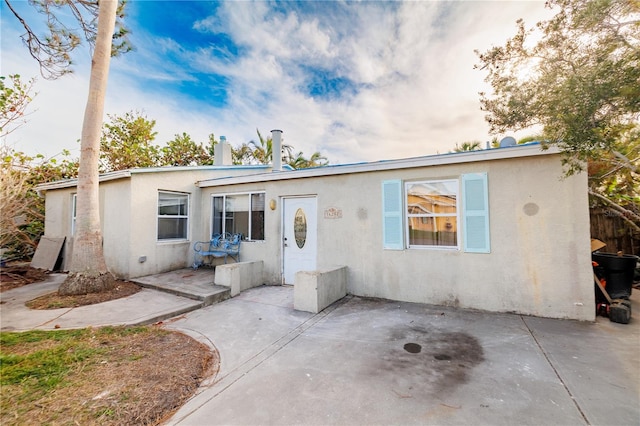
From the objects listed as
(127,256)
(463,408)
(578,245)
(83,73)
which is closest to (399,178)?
(578,245)

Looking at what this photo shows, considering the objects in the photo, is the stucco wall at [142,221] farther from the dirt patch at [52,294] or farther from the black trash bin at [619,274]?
the black trash bin at [619,274]

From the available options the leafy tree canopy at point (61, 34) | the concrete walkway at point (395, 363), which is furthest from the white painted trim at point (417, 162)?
the leafy tree canopy at point (61, 34)

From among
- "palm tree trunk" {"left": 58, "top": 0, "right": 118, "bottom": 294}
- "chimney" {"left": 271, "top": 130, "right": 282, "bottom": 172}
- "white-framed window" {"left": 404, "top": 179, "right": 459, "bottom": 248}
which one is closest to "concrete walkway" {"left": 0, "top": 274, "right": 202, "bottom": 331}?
"palm tree trunk" {"left": 58, "top": 0, "right": 118, "bottom": 294}

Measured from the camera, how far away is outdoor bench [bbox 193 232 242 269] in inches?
301

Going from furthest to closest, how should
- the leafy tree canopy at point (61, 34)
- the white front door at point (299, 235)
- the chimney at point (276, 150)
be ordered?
1. the chimney at point (276, 150)
2. the leafy tree canopy at point (61, 34)
3. the white front door at point (299, 235)

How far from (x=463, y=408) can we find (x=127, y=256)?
7985 millimetres

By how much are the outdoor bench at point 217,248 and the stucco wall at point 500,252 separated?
122 inches

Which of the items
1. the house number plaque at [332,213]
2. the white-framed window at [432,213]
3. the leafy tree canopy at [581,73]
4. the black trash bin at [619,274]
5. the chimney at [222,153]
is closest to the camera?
the leafy tree canopy at [581,73]

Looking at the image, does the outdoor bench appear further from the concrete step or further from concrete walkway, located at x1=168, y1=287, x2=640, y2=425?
concrete walkway, located at x1=168, y1=287, x2=640, y2=425

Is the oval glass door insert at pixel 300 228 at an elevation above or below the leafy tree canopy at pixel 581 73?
below

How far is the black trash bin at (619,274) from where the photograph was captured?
4.74m

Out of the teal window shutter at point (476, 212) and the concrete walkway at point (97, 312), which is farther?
the teal window shutter at point (476, 212)

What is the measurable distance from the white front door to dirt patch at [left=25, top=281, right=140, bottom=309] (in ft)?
12.2

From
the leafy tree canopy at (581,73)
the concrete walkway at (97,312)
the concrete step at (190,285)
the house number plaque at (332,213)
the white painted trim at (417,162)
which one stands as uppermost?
the leafy tree canopy at (581,73)
